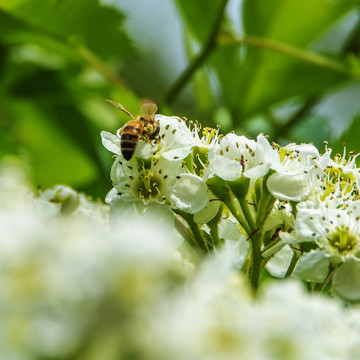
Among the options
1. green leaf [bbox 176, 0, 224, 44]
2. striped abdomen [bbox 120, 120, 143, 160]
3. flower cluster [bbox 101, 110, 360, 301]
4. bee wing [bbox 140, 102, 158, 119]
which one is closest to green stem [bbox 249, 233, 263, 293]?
flower cluster [bbox 101, 110, 360, 301]

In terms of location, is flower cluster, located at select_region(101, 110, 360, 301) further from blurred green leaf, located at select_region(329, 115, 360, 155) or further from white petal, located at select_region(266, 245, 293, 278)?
blurred green leaf, located at select_region(329, 115, 360, 155)

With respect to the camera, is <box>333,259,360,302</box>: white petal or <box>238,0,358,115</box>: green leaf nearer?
<box>333,259,360,302</box>: white petal

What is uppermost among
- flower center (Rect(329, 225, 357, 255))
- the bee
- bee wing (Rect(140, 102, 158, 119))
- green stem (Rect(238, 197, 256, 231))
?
flower center (Rect(329, 225, 357, 255))

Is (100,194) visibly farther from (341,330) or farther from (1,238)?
(1,238)

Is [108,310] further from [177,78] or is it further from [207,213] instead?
[177,78]

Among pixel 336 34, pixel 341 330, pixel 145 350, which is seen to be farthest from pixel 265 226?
pixel 336 34

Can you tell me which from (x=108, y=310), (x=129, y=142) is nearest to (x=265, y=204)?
(x=129, y=142)
